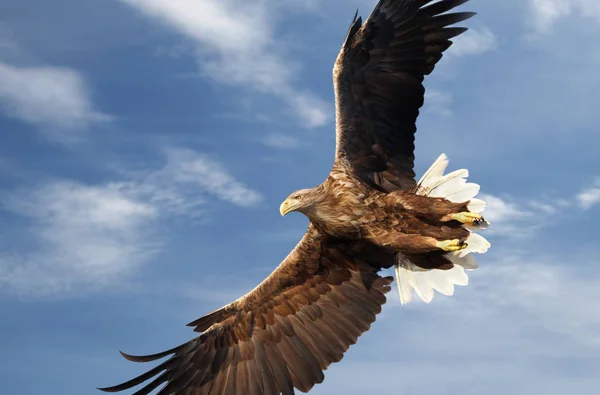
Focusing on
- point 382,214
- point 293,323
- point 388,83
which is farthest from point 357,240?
point 388,83

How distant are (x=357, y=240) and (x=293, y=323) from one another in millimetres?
1365

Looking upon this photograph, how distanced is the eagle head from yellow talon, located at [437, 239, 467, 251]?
4.62 feet

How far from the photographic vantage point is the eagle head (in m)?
7.55

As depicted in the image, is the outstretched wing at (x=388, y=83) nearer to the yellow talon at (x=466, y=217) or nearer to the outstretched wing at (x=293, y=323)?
the yellow talon at (x=466, y=217)

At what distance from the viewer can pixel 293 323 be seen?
8.47 meters

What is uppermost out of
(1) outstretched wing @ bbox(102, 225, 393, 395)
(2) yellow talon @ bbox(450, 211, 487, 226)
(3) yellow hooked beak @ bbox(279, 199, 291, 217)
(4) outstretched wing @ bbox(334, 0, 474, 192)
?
(4) outstretched wing @ bbox(334, 0, 474, 192)

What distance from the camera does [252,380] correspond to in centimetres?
823

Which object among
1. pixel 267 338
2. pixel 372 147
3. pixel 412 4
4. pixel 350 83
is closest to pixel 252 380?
pixel 267 338

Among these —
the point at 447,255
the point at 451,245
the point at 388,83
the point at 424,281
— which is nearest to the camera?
the point at 451,245

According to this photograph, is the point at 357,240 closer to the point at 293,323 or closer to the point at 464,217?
the point at 464,217

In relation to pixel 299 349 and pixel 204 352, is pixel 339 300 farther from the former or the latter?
pixel 204 352

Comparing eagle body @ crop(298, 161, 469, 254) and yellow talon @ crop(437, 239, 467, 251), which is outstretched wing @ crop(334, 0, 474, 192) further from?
yellow talon @ crop(437, 239, 467, 251)

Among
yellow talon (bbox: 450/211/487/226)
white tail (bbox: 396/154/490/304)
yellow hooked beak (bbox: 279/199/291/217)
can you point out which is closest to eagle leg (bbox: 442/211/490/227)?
yellow talon (bbox: 450/211/487/226)

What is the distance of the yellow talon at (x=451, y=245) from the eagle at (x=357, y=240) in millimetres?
12
